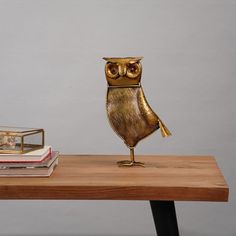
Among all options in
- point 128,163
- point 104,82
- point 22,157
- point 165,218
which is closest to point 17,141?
point 22,157

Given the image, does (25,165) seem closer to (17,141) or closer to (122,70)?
(17,141)

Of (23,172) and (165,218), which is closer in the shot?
(23,172)

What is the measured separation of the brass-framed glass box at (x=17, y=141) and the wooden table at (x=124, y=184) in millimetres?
93

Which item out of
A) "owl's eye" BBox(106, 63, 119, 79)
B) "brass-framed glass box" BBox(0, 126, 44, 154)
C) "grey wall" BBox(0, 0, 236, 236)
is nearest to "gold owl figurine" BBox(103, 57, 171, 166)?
"owl's eye" BBox(106, 63, 119, 79)

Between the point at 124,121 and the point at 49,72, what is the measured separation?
2.90 ft

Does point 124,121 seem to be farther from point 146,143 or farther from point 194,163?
point 146,143

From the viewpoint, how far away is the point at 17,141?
1.56 m

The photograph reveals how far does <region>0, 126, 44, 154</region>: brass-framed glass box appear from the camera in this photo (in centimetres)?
154

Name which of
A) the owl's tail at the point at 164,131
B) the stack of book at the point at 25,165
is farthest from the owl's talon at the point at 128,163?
the stack of book at the point at 25,165

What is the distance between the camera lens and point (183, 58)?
241cm

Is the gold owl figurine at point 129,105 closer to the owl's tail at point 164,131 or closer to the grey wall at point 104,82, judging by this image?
the owl's tail at point 164,131

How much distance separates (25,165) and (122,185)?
0.27m

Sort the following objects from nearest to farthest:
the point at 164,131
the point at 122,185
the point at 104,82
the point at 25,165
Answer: the point at 122,185, the point at 25,165, the point at 164,131, the point at 104,82

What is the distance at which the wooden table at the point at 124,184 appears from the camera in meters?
1.39
